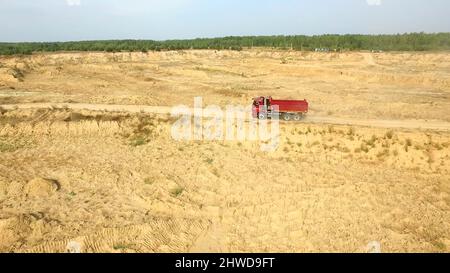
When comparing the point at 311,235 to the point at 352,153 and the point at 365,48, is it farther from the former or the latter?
the point at 365,48

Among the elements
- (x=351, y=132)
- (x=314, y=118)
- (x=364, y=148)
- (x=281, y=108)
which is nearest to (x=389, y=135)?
→ (x=364, y=148)

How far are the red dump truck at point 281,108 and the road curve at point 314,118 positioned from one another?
2.66 ft

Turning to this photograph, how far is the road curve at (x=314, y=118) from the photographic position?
25.3 meters

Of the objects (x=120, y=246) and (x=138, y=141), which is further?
(x=138, y=141)

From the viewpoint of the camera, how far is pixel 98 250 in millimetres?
14422

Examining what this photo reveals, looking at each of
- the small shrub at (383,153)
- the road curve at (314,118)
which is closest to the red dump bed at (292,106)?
the road curve at (314,118)

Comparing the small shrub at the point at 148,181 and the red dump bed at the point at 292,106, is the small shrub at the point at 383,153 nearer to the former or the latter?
the red dump bed at the point at 292,106

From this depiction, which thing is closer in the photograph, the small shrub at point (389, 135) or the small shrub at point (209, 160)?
the small shrub at point (209, 160)

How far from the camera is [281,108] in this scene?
27.2 m

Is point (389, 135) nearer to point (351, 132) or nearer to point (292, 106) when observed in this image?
point (351, 132)

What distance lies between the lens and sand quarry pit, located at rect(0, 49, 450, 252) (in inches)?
602

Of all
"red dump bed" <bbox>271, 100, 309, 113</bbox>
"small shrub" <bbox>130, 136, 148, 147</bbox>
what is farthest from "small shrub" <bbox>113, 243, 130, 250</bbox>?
"red dump bed" <bbox>271, 100, 309, 113</bbox>

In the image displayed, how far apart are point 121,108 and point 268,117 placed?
11427mm

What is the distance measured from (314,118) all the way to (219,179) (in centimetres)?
1038
